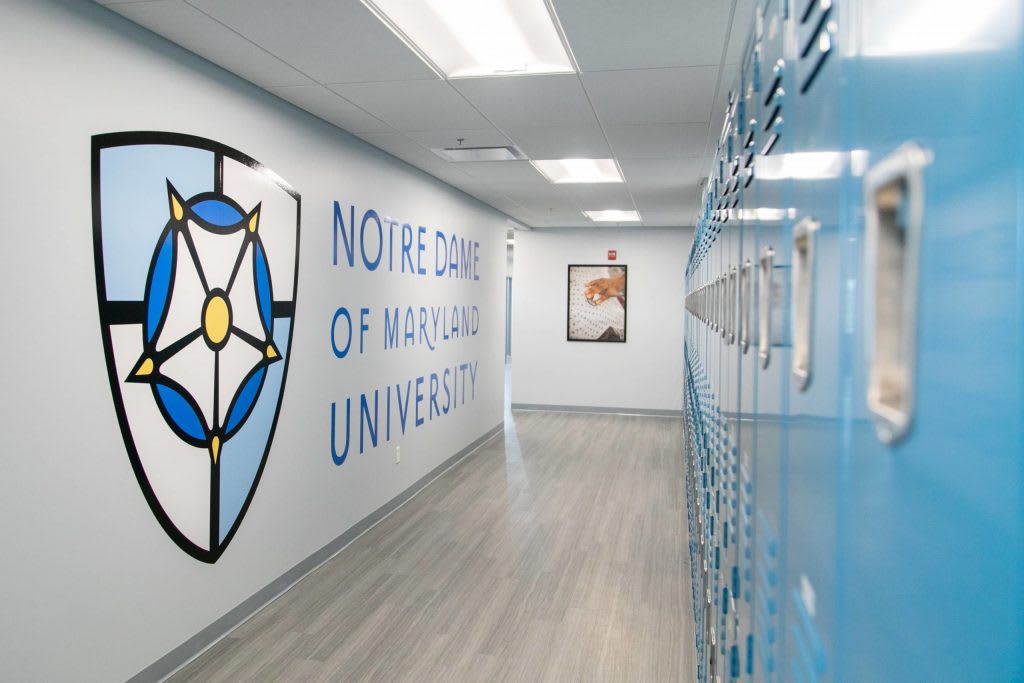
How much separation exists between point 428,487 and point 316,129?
278 centimetres

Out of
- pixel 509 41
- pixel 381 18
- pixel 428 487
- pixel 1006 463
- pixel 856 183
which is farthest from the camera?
pixel 428 487

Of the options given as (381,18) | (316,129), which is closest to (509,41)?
(381,18)

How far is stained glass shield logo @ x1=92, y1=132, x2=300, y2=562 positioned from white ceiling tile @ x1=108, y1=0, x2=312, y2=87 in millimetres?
320

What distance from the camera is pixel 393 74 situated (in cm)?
291

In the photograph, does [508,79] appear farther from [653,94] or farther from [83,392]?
[83,392]

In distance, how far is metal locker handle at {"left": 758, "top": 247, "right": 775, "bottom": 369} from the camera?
0.67 m

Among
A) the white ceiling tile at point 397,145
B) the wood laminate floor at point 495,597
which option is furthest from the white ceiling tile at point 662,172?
the wood laminate floor at point 495,597

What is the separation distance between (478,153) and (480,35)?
1602 mm

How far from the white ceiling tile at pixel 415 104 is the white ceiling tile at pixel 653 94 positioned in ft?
2.03

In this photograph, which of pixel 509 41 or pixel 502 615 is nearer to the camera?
pixel 509 41

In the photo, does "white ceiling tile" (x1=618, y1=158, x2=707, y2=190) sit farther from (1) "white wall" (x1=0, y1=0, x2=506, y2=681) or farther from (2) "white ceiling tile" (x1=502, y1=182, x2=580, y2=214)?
(1) "white wall" (x1=0, y1=0, x2=506, y2=681)

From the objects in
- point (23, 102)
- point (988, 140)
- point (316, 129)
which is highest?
point (316, 129)

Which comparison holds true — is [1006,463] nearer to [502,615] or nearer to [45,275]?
[45,275]

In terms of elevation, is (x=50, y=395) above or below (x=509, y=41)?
below
